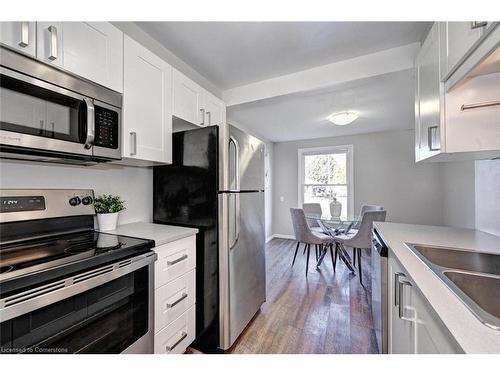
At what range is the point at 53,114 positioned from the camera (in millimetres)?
1024

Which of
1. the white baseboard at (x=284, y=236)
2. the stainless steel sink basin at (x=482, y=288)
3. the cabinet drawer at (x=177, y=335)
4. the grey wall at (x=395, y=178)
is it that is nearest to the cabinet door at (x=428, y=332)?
the stainless steel sink basin at (x=482, y=288)

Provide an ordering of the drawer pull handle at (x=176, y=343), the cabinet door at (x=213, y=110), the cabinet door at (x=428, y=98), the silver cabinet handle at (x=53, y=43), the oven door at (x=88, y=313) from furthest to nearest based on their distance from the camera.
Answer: the cabinet door at (x=213, y=110) < the drawer pull handle at (x=176, y=343) < the cabinet door at (x=428, y=98) < the silver cabinet handle at (x=53, y=43) < the oven door at (x=88, y=313)

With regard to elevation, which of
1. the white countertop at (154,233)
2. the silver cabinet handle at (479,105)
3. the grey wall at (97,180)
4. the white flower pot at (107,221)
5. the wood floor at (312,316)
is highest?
the silver cabinet handle at (479,105)

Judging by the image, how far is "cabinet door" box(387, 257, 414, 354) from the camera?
3.02 feet

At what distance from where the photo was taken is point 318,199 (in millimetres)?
4871

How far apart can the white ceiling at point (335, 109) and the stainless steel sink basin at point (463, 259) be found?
1.47 metres

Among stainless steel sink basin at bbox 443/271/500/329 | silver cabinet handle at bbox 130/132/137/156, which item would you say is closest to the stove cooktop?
silver cabinet handle at bbox 130/132/137/156

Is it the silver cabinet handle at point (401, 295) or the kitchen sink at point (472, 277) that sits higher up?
the kitchen sink at point (472, 277)

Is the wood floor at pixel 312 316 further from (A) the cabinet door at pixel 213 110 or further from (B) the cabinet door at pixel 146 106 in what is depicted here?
(A) the cabinet door at pixel 213 110

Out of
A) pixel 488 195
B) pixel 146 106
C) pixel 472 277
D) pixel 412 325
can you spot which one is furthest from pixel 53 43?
pixel 488 195

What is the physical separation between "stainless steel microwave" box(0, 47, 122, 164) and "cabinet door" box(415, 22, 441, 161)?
186 centimetres

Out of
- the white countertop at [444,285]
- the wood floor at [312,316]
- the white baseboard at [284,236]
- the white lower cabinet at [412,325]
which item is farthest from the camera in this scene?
the white baseboard at [284,236]

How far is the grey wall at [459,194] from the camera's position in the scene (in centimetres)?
258

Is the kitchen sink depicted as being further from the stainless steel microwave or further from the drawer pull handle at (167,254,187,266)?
the stainless steel microwave
